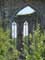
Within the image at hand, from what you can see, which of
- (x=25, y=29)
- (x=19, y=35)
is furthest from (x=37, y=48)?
(x=25, y=29)

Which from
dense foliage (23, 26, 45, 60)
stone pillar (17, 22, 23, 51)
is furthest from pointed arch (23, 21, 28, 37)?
dense foliage (23, 26, 45, 60)

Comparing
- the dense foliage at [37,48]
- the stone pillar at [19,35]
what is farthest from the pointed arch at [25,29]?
the dense foliage at [37,48]

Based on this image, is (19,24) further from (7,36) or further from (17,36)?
(7,36)

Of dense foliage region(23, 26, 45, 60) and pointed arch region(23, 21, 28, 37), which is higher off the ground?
pointed arch region(23, 21, 28, 37)

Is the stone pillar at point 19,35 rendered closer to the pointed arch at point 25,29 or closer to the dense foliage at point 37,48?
the pointed arch at point 25,29

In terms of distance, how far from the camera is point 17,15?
8047 mm

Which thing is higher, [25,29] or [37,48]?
[25,29]

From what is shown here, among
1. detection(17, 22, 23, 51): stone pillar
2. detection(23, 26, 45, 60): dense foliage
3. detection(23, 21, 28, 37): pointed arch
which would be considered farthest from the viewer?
detection(23, 21, 28, 37): pointed arch

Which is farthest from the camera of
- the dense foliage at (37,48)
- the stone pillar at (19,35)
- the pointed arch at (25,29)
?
the pointed arch at (25,29)

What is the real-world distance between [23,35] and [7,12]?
0.86m

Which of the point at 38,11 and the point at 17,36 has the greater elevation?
the point at 38,11

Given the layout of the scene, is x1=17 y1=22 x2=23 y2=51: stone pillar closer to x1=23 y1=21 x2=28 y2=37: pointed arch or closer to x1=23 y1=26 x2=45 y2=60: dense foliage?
x1=23 y1=21 x2=28 y2=37: pointed arch

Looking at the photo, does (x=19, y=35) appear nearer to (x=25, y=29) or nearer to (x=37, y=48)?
(x=25, y=29)

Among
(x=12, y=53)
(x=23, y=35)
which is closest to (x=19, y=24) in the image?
(x=23, y=35)
